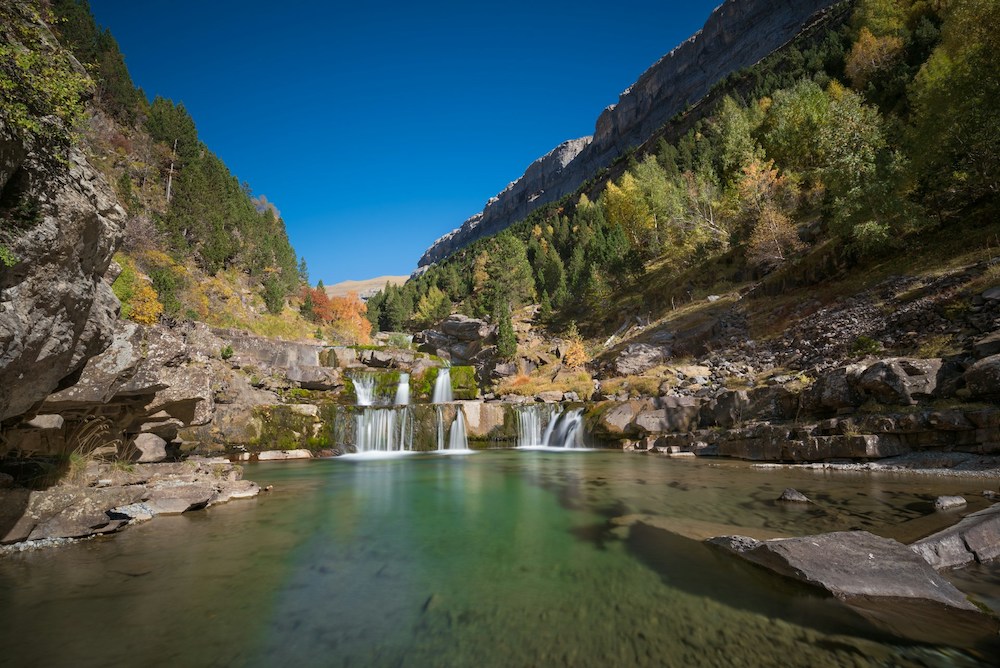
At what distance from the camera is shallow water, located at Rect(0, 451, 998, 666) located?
393 centimetres

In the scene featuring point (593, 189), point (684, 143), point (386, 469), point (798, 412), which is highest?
point (593, 189)

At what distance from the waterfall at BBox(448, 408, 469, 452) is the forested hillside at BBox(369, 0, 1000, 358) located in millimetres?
20273

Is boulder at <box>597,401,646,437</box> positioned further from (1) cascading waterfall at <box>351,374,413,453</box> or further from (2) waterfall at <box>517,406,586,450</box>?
(1) cascading waterfall at <box>351,374,413,453</box>

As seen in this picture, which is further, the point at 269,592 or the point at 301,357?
the point at 301,357

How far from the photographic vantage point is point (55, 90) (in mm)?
4176

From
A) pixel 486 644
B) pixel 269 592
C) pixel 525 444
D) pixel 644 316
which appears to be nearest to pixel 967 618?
pixel 486 644

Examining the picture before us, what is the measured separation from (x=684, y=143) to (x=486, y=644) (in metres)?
83.2

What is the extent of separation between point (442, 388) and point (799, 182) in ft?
120

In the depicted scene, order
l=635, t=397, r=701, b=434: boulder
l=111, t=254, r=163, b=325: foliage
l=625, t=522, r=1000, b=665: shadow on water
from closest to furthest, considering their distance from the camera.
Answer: l=625, t=522, r=1000, b=665: shadow on water < l=635, t=397, r=701, b=434: boulder < l=111, t=254, r=163, b=325: foliage

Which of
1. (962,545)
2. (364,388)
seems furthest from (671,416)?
(364,388)

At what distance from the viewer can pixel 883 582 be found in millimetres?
4461

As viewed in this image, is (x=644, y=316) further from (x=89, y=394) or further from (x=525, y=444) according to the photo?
(x=89, y=394)

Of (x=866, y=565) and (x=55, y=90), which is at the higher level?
(x=55, y=90)

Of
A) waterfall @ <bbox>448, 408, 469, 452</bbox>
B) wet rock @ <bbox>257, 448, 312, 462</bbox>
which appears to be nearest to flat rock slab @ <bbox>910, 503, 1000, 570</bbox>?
waterfall @ <bbox>448, 408, 469, 452</bbox>
